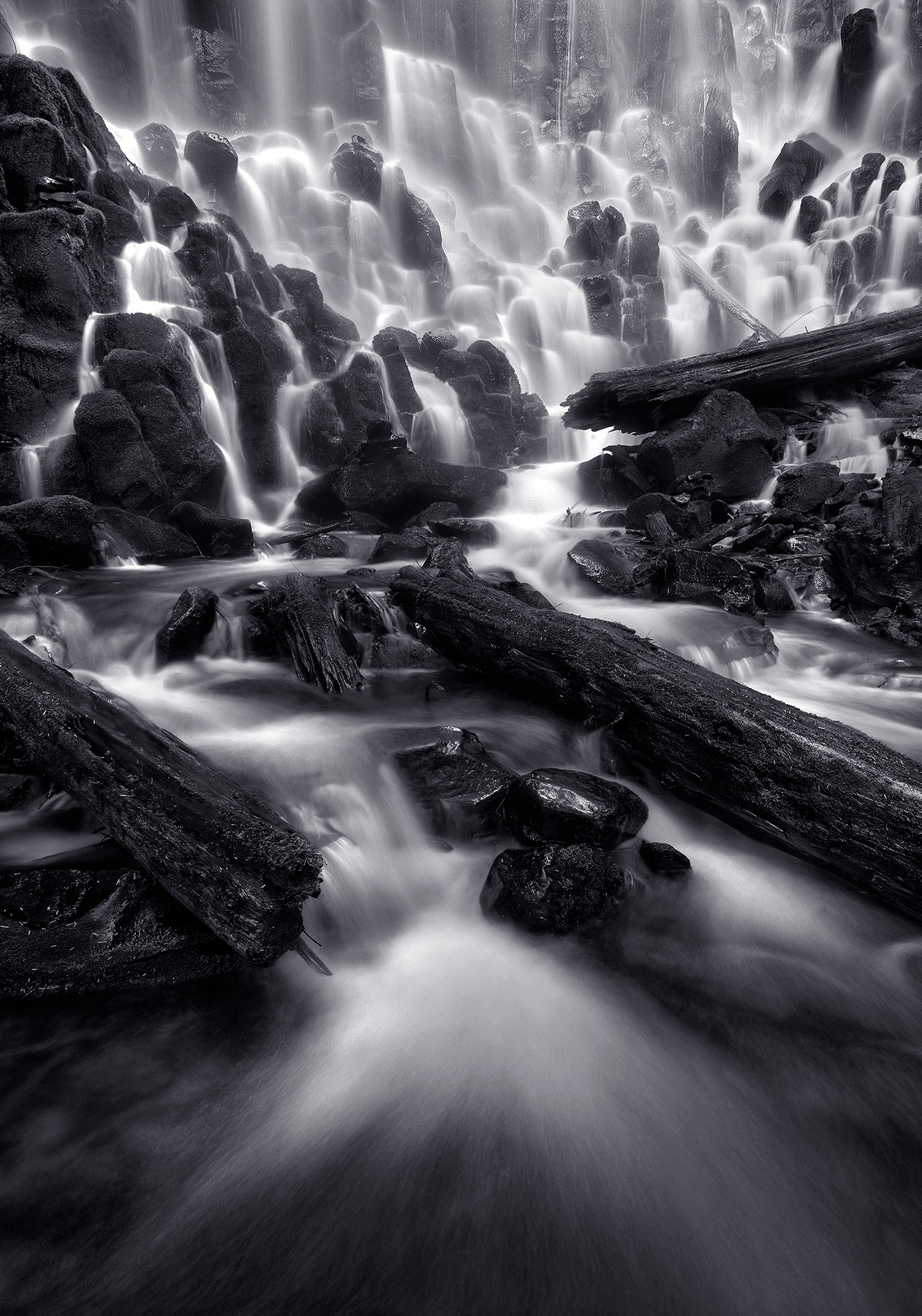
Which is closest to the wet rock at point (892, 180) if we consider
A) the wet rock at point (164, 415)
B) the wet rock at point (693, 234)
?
the wet rock at point (693, 234)

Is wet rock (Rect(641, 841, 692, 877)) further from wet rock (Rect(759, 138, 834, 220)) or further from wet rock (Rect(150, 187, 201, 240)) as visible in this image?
wet rock (Rect(759, 138, 834, 220))

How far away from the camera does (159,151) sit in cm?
2370

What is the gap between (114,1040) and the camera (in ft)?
7.48

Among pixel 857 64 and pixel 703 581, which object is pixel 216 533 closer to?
pixel 703 581

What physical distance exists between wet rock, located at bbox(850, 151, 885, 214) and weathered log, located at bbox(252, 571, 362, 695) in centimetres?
3088

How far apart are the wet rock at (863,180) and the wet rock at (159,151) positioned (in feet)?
82.2

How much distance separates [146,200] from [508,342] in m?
11.1

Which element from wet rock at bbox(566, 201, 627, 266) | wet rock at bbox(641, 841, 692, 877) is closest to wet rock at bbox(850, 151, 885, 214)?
wet rock at bbox(566, 201, 627, 266)

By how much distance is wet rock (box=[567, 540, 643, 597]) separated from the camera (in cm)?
774

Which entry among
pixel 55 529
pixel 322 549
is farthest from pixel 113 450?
pixel 322 549

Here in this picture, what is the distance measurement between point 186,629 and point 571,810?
3.73 meters

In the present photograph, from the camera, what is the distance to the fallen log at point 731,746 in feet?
8.95

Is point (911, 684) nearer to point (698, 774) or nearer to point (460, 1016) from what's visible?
point (698, 774)

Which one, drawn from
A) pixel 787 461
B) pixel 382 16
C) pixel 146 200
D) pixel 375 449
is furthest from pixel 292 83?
pixel 787 461
